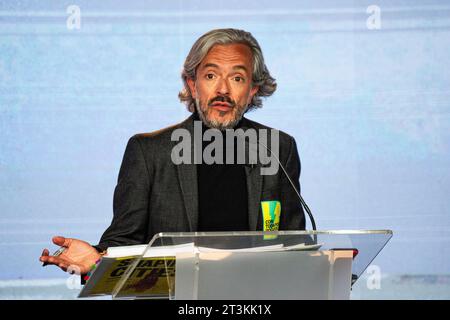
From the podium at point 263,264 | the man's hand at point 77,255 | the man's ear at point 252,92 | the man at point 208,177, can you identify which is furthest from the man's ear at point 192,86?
the podium at point 263,264

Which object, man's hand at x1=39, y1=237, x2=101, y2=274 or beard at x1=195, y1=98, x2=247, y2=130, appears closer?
man's hand at x1=39, y1=237, x2=101, y2=274

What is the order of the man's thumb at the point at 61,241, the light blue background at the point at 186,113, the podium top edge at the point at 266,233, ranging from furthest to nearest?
the light blue background at the point at 186,113 < the man's thumb at the point at 61,241 < the podium top edge at the point at 266,233

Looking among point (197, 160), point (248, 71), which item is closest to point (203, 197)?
point (197, 160)

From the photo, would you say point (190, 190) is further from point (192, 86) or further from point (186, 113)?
point (186, 113)

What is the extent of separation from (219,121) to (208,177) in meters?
0.27

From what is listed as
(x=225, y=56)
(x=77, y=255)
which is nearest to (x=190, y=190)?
(x=225, y=56)

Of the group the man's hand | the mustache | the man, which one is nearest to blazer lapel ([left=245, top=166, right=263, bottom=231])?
the man

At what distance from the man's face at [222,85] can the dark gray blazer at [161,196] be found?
22cm

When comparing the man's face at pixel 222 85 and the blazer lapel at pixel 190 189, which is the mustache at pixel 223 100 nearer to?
the man's face at pixel 222 85

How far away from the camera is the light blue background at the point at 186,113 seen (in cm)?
426

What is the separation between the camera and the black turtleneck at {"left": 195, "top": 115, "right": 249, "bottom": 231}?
120 inches

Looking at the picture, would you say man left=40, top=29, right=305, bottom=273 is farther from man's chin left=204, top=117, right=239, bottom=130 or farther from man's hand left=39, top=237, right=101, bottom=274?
man's hand left=39, top=237, right=101, bottom=274

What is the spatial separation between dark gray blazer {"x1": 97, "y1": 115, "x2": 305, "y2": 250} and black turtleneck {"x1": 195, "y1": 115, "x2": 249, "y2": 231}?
0.04 metres

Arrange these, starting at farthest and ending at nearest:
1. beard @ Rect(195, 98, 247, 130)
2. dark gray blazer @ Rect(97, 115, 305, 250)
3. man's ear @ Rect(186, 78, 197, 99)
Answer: man's ear @ Rect(186, 78, 197, 99), beard @ Rect(195, 98, 247, 130), dark gray blazer @ Rect(97, 115, 305, 250)
